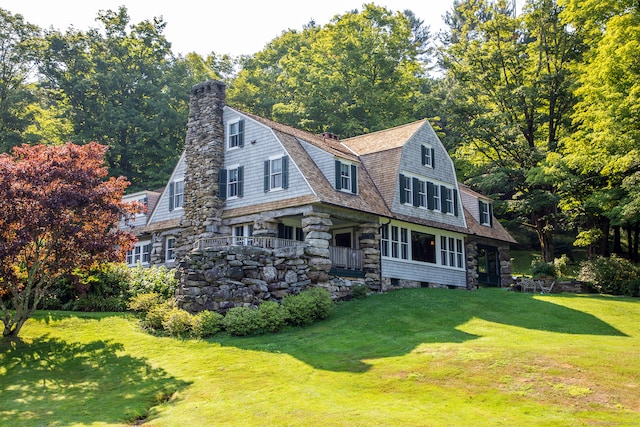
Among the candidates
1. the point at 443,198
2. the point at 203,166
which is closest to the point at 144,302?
the point at 203,166

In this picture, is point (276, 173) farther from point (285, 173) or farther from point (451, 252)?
point (451, 252)

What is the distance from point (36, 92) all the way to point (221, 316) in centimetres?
3830

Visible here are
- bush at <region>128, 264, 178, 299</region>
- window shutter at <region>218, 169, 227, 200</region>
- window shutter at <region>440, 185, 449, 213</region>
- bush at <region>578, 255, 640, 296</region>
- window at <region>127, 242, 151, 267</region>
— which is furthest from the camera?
window at <region>127, 242, 151, 267</region>

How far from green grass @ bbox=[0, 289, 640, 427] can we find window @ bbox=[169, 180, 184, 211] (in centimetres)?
1059

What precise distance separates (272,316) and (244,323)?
1.00 meters

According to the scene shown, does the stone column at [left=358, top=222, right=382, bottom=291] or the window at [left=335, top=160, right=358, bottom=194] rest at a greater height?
the window at [left=335, top=160, right=358, bottom=194]

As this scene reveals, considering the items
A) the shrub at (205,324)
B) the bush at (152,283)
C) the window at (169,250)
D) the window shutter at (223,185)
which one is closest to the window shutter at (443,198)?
the window shutter at (223,185)

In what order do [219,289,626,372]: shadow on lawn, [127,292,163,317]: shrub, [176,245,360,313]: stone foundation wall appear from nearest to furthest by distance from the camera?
1. [219,289,626,372]: shadow on lawn
2. [176,245,360,313]: stone foundation wall
3. [127,292,163,317]: shrub

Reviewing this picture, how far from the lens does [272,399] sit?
1334cm

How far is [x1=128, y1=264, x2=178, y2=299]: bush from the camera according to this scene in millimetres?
24984

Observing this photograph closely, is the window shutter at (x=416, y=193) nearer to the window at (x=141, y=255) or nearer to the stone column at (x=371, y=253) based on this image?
the stone column at (x=371, y=253)

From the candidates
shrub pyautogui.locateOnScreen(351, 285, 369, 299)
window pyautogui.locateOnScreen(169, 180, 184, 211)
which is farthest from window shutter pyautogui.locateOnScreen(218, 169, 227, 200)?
shrub pyautogui.locateOnScreen(351, 285, 369, 299)

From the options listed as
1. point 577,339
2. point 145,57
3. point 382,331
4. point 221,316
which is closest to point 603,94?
point 577,339

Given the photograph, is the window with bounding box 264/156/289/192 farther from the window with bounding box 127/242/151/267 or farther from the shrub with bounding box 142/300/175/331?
the window with bounding box 127/242/151/267
